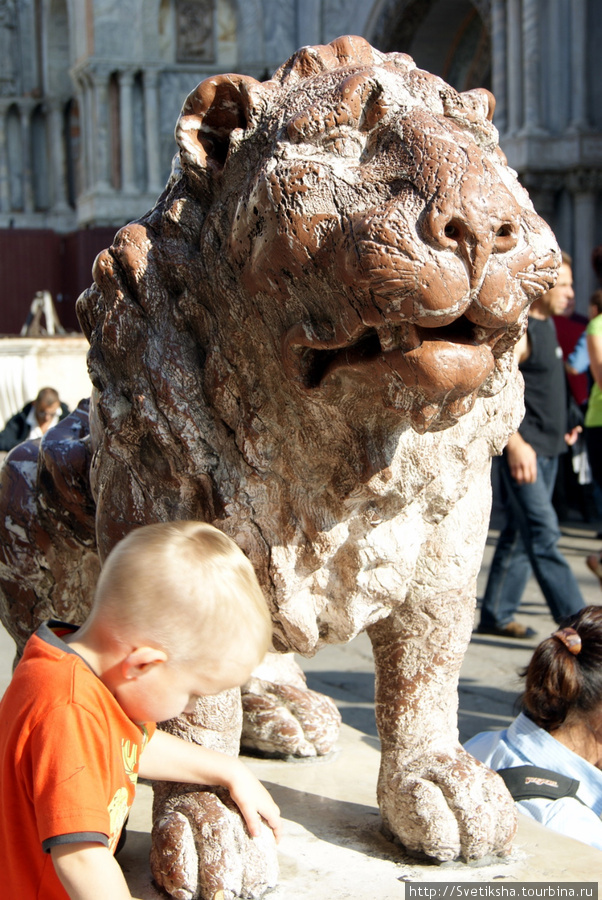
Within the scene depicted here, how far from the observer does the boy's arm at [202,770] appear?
1.73 meters

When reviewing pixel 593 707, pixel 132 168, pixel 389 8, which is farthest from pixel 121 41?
pixel 593 707

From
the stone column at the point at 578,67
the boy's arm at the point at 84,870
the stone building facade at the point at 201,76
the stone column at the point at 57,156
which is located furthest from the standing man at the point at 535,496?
the stone column at the point at 57,156

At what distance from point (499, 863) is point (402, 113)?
1325 mm

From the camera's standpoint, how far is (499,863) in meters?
1.88

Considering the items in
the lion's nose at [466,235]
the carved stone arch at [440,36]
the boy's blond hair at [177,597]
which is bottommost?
the boy's blond hair at [177,597]

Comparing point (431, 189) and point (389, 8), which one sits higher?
point (389, 8)

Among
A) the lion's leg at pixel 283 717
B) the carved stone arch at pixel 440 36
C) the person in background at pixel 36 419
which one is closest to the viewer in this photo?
the lion's leg at pixel 283 717

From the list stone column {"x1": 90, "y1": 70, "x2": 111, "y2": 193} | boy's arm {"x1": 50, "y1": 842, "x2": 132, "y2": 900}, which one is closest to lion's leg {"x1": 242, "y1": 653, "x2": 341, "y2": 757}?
boy's arm {"x1": 50, "y1": 842, "x2": 132, "y2": 900}

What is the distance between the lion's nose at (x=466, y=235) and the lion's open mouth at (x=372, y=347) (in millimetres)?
101

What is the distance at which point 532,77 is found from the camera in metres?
10.6

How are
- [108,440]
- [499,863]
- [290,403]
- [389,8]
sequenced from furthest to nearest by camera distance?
1. [389,8]
2. [499,863]
3. [108,440]
4. [290,403]

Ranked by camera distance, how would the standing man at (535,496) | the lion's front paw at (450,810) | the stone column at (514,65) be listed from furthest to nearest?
the stone column at (514,65) < the standing man at (535,496) < the lion's front paw at (450,810)

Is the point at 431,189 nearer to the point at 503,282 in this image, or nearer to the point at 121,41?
the point at 503,282

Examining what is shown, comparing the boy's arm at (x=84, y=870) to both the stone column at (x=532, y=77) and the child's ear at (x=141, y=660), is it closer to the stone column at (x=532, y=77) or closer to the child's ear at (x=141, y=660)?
the child's ear at (x=141, y=660)
